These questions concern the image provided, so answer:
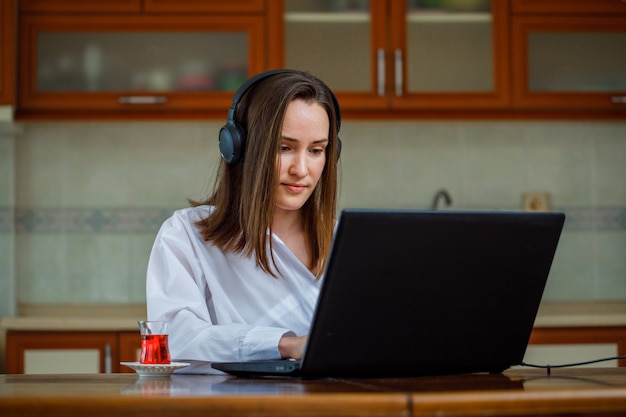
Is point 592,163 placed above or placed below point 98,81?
below

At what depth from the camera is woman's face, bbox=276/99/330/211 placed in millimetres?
1685

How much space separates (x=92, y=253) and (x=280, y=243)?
2.05 meters

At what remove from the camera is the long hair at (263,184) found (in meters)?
1.68

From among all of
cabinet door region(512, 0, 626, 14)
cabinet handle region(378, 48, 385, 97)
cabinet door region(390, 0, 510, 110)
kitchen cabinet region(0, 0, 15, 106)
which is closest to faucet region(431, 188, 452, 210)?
cabinet door region(390, 0, 510, 110)

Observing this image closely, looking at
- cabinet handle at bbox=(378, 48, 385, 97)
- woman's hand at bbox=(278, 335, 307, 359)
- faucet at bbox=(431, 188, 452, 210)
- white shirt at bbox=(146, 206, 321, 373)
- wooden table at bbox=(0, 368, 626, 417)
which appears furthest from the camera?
faucet at bbox=(431, 188, 452, 210)

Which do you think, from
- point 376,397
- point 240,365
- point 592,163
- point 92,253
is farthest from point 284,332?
point 592,163

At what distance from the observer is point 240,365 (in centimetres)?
133

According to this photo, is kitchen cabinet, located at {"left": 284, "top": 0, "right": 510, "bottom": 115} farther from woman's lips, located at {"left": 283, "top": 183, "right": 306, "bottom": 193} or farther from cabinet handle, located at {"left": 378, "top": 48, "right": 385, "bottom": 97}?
woman's lips, located at {"left": 283, "top": 183, "right": 306, "bottom": 193}

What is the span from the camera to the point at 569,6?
3.48m

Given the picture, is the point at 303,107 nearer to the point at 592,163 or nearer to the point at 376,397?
the point at 376,397

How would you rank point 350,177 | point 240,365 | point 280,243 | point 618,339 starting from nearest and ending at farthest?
point 240,365
point 280,243
point 618,339
point 350,177

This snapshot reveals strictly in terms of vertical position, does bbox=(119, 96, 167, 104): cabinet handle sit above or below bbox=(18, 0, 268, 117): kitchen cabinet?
below

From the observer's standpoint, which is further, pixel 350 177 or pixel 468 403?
pixel 350 177

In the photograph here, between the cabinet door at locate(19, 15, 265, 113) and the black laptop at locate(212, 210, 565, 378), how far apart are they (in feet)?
7.30
